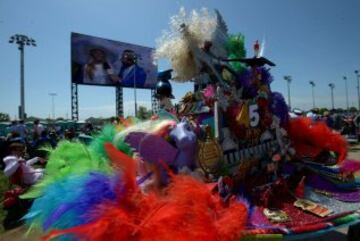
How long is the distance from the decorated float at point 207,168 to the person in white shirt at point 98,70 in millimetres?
19290

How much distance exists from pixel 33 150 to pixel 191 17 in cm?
894

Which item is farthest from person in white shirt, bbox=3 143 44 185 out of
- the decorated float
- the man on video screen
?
the man on video screen

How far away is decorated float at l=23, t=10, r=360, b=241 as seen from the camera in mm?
1620

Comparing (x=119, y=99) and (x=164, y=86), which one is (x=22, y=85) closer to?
(x=119, y=99)

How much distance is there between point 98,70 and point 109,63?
1151 millimetres

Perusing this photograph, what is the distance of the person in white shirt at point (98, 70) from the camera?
70.4 ft

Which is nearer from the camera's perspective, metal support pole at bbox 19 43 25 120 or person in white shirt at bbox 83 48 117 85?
metal support pole at bbox 19 43 25 120

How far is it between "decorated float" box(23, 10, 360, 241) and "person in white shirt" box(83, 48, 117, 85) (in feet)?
63.3

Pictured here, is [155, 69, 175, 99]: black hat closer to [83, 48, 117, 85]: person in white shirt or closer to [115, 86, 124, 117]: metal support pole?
[83, 48, 117, 85]: person in white shirt

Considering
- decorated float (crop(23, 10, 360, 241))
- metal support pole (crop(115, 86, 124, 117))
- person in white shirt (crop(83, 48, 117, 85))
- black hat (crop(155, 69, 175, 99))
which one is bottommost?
decorated float (crop(23, 10, 360, 241))

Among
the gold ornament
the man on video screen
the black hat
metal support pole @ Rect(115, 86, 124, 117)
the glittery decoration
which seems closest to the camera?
the gold ornament

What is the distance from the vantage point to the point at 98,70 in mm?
22156

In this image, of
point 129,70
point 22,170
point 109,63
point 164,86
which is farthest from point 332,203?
point 129,70

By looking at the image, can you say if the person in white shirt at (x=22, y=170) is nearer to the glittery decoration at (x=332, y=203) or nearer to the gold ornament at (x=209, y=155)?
the gold ornament at (x=209, y=155)
